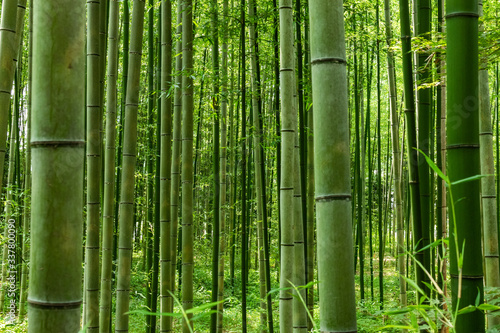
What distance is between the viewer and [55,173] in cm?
92

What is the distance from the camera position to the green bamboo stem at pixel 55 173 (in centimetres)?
91

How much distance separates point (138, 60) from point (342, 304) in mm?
2089

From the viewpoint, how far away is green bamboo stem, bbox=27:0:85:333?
2.99 feet

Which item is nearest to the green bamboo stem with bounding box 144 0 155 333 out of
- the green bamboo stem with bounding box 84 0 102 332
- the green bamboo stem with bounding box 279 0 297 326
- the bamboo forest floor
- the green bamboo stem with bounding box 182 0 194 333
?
the bamboo forest floor

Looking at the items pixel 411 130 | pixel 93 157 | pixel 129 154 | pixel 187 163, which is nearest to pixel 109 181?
pixel 129 154

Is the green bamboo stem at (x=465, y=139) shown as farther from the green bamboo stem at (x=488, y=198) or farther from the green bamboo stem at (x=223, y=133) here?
the green bamboo stem at (x=223, y=133)

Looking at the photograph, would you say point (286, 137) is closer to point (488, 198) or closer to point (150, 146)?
point (488, 198)

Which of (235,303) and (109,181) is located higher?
(109,181)

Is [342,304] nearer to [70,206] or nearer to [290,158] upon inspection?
[70,206]

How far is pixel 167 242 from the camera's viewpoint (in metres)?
3.36

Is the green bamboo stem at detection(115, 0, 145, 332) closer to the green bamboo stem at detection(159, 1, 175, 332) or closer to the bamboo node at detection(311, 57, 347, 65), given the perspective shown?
the green bamboo stem at detection(159, 1, 175, 332)

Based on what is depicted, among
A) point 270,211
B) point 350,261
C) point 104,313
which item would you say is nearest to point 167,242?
point 104,313

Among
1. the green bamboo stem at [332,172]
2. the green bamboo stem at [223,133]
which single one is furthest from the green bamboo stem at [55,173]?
the green bamboo stem at [223,133]

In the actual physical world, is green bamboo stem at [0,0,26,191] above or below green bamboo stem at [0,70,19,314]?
above
